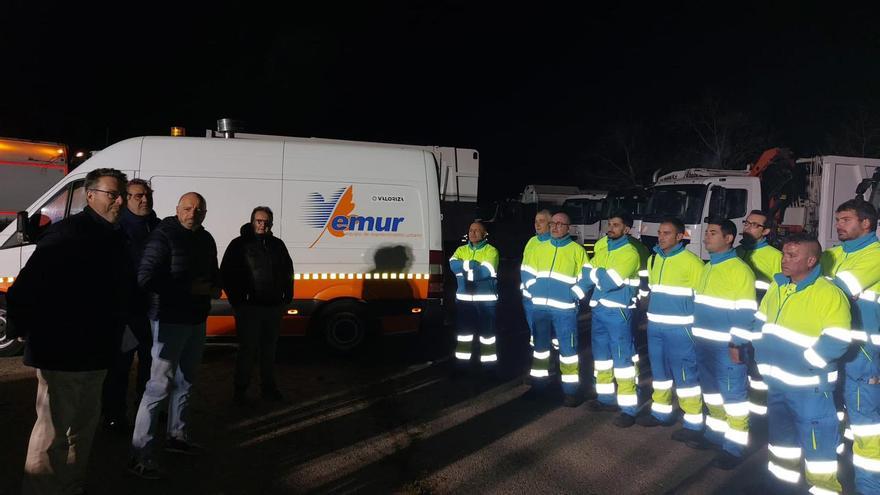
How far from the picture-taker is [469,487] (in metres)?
3.95

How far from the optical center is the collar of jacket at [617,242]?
5445 millimetres

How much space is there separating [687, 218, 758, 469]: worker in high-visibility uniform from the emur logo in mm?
3750

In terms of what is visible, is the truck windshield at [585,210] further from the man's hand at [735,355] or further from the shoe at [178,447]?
the shoe at [178,447]

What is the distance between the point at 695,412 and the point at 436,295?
326cm

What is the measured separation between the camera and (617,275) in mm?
5301

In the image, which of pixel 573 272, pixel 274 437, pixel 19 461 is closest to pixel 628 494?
pixel 573 272

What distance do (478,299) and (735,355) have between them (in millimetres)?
2821

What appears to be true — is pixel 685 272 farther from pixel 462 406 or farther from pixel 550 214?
pixel 462 406

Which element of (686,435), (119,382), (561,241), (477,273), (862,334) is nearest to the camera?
(862,334)

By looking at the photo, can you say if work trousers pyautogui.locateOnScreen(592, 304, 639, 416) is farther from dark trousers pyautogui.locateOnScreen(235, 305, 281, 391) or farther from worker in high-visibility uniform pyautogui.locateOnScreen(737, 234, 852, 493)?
dark trousers pyautogui.locateOnScreen(235, 305, 281, 391)

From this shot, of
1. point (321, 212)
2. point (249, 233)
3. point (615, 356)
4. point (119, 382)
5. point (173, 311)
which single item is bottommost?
point (119, 382)

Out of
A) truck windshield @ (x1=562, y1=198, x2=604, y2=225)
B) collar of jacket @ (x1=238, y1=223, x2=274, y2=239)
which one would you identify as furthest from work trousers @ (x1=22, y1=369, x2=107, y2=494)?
truck windshield @ (x1=562, y1=198, x2=604, y2=225)

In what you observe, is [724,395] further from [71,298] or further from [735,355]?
[71,298]

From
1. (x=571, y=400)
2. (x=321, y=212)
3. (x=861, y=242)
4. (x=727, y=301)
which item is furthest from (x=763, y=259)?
(x=321, y=212)
